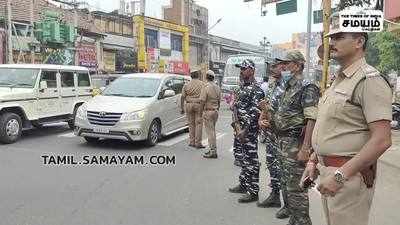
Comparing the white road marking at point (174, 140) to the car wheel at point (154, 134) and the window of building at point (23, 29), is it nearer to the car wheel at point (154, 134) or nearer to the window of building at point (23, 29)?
the car wheel at point (154, 134)

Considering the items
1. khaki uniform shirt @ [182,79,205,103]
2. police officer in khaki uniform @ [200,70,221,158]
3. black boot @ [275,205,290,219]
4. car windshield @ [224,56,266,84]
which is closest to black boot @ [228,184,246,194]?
black boot @ [275,205,290,219]

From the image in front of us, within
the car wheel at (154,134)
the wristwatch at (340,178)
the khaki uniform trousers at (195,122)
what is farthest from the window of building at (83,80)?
the wristwatch at (340,178)

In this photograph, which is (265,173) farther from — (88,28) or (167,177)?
(88,28)

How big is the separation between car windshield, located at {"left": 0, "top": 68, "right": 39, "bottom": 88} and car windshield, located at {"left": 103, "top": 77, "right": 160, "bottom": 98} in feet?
5.60

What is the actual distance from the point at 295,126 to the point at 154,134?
6998 mm

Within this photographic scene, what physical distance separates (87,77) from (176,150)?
15.2 feet

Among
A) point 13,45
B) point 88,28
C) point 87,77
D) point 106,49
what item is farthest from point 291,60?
point 106,49

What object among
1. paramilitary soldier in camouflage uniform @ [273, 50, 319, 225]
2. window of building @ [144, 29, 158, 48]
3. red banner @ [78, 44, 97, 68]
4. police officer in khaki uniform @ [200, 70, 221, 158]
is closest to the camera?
paramilitary soldier in camouflage uniform @ [273, 50, 319, 225]

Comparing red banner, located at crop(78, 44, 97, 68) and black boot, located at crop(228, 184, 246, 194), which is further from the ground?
red banner, located at crop(78, 44, 97, 68)

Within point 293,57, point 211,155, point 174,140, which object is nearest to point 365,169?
point 293,57

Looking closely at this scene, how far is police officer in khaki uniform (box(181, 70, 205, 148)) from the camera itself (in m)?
11.7

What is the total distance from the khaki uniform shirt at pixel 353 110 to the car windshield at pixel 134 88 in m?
9.03

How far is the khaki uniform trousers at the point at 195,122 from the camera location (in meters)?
11.6

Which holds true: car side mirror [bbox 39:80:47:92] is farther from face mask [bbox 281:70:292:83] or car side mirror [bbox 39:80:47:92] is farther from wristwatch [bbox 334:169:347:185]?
wristwatch [bbox 334:169:347:185]
